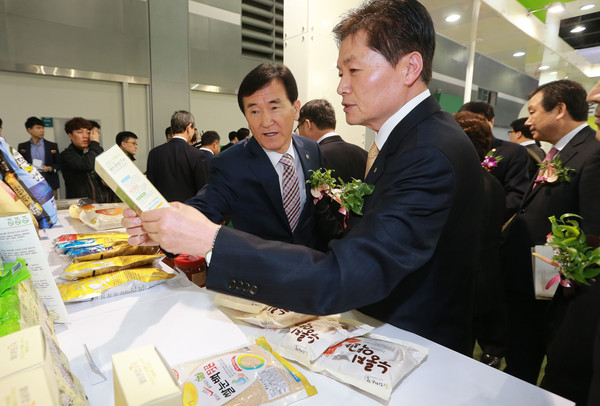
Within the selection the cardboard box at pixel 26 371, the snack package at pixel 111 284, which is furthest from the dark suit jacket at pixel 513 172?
the cardboard box at pixel 26 371

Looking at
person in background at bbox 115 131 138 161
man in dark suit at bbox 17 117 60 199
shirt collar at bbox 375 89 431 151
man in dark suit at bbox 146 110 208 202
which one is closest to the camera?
shirt collar at bbox 375 89 431 151

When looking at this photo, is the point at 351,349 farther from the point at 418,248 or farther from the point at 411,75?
the point at 411,75

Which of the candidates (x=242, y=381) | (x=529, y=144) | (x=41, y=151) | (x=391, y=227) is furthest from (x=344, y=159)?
(x=41, y=151)

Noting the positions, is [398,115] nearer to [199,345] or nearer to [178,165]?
[199,345]

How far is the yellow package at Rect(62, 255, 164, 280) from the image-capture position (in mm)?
1345

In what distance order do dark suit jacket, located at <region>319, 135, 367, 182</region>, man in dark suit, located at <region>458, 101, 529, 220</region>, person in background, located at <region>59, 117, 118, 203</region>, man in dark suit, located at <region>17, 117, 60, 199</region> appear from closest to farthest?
dark suit jacket, located at <region>319, 135, 367, 182</region>
man in dark suit, located at <region>458, 101, 529, 220</region>
person in background, located at <region>59, 117, 118, 203</region>
man in dark suit, located at <region>17, 117, 60, 199</region>

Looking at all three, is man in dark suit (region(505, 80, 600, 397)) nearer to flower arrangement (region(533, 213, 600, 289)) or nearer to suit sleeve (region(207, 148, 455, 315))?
flower arrangement (region(533, 213, 600, 289))

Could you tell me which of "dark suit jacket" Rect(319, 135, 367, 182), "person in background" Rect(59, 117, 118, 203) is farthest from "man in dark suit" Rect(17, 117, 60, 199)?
"dark suit jacket" Rect(319, 135, 367, 182)

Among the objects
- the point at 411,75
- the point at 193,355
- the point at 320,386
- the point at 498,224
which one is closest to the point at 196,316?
the point at 193,355

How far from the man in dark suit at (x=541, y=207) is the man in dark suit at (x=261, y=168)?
1558 millimetres

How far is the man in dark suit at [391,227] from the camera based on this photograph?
85 cm

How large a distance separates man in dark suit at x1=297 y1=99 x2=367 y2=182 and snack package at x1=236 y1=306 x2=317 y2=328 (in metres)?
1.73

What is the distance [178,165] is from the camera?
4219 mm

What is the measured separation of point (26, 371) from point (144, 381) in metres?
0.15
